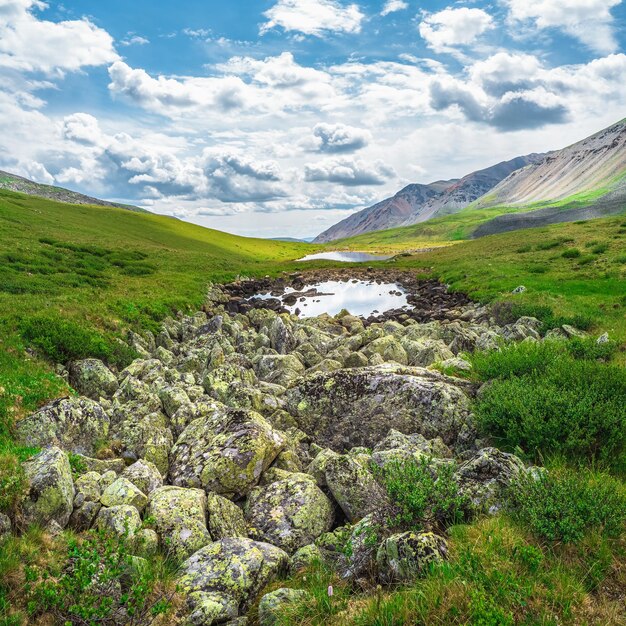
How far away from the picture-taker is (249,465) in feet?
32.5

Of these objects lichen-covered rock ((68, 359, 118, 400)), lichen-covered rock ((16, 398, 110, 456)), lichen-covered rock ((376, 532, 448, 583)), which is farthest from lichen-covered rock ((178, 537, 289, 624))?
lichen-covered rock ((68, 359, 118, 400))

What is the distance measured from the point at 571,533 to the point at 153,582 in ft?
21.0

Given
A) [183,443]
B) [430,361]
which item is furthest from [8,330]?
[430,361]

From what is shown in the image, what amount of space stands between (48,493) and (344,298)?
53694mm

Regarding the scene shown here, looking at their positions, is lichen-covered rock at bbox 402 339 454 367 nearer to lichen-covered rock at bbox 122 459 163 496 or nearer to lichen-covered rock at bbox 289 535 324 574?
lichen-covered rock at bbox 289 535 324 574

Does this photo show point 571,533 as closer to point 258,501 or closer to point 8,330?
point 258,501

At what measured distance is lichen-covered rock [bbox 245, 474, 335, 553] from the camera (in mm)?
8391

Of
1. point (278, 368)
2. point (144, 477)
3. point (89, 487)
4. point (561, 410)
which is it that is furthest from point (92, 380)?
point (561, 410)

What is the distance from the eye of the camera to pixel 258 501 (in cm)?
922

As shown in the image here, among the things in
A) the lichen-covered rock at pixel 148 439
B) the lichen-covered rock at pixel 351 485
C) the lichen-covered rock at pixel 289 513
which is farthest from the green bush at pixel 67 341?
the lichen-covered rock at pixel 351 485

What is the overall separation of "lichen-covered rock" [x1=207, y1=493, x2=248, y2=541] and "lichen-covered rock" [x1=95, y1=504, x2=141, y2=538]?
146 centimetres

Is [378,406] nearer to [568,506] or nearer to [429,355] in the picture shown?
[568,506]

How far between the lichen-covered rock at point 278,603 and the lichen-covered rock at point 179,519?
7.18 ft

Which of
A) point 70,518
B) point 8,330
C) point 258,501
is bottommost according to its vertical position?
point 258,501
